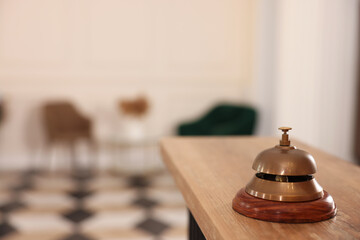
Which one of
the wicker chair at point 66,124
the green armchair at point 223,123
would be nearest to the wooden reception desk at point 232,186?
the green armchair at point 223,123

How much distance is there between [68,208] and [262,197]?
10.7ft

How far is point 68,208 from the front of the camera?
3.95 metres

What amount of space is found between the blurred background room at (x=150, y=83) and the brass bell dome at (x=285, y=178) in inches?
135

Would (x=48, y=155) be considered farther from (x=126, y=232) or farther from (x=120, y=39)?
(x=126, y=232)

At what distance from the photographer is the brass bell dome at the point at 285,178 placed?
941 millimetres

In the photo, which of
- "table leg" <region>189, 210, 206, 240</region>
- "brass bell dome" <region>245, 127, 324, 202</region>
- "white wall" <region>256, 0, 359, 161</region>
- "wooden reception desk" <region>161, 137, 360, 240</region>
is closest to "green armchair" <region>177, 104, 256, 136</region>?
"white wall" <region>256, 0, 359, 161</region>

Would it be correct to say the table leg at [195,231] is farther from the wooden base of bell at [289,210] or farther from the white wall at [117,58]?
the white wall at [117,58]

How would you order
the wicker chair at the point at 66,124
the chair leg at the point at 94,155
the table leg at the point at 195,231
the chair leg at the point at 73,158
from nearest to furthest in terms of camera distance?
the table leg at the point at 195,231 < the wicker chair at the point at 66,124 < the chair leg at the point at 73,158 < the chair leg at the point at 94,155

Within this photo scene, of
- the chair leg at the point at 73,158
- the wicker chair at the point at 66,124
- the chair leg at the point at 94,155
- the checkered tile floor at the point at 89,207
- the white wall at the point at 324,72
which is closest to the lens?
the checkered tile floor at the point at 89,207

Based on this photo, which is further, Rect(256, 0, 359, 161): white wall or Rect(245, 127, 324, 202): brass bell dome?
Rect(256, 0, 359, 161): white wall

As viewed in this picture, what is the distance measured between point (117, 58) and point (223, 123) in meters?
1.59

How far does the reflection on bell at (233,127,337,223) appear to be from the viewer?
0.92 m

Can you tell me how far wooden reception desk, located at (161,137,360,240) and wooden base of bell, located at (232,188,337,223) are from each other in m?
0.01

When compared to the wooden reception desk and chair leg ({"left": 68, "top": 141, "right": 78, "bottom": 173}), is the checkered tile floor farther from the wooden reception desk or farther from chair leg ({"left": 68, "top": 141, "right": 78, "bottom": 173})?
the wooden reception desk
